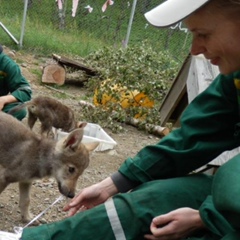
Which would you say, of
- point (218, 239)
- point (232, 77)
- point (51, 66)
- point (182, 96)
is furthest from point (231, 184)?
point (51, 66)

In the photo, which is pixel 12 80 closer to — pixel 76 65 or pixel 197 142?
pixel 197 142

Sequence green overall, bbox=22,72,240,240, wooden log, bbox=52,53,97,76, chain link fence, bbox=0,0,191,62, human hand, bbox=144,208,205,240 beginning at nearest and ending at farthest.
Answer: green overall, bbox=22,72,240,240
human hand, bbox=144,208,205,240
wooden log, bbox=52,53,97,76
chain link fence, bbox=0,0,191,62

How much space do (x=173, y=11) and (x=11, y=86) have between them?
3785mm

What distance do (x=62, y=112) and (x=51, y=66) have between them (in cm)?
294

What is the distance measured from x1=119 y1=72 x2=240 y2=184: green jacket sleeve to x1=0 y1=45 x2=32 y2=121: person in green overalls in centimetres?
299

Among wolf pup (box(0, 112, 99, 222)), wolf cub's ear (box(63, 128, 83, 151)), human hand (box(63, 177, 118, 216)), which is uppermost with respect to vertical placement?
human hand (box(63, 177, 118, 216))

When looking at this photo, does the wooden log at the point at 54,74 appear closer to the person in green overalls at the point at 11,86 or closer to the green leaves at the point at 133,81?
the green leaves at the point at 133,81

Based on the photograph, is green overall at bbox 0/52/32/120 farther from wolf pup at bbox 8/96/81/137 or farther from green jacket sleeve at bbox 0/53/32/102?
wolf pup at bbox 8/96/81/137

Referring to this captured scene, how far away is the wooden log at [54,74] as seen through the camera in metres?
9.41

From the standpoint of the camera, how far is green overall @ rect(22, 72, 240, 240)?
2.17 meters

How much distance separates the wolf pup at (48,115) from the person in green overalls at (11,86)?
0.85 ft

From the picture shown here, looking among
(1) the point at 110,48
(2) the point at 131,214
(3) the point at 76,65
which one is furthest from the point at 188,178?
(3) the point at 76,65

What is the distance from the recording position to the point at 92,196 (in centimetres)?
306

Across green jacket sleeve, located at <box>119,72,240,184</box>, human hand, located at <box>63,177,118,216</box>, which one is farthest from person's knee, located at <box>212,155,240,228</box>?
human hand, located at <box>63,177,118,216</box>
